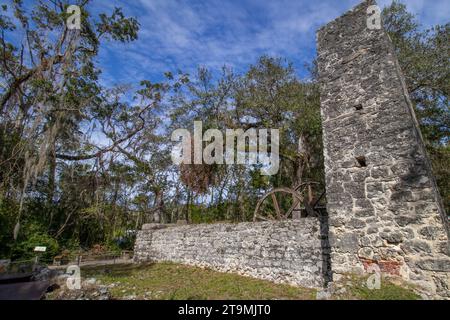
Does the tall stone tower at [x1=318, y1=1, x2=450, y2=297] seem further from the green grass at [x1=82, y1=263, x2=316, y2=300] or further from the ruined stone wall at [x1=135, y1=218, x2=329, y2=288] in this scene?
the green grass at [x1=82, y1=263, x2=316, y2=300]

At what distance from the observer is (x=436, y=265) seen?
3770 mm

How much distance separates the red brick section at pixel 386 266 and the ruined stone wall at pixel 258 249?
1.80 meters

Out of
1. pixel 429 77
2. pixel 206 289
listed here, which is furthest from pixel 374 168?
pixel 429 77

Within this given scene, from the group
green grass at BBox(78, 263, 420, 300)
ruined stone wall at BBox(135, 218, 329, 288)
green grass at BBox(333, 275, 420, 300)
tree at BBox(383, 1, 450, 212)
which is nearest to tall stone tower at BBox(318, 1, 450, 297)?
green grass at BBox(333, 275, 420, 300)

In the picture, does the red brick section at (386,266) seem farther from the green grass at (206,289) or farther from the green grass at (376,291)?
the green grass at (206,289)

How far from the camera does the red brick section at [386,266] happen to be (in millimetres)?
4047

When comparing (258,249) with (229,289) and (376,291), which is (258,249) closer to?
(229,289)

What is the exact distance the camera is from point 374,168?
4.61 meters

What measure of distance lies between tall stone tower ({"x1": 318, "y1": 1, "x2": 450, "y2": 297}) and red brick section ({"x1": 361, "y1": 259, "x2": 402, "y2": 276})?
1 centimetres

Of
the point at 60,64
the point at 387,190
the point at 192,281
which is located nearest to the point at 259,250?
the point at 192,281

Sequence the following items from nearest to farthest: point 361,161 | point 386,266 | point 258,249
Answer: point 386,266, point 361,161, point 258,249

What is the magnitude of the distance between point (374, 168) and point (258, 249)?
4263mm

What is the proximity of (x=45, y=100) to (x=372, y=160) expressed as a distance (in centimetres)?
1251
